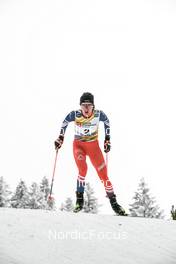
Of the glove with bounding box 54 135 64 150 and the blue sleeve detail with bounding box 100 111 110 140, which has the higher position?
the blue sleeve detail with bounding box 100 111 110 140

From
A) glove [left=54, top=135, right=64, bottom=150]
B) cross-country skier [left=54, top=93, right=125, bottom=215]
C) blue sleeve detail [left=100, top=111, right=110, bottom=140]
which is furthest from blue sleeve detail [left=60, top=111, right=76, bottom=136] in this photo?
blue sleeve detail [left=100, top=111, right=110, bottom=140]

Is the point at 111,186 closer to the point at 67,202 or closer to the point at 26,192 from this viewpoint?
the point at 26,192

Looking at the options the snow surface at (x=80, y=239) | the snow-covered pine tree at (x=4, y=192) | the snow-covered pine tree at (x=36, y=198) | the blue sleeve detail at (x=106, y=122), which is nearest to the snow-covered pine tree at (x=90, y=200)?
the snow-covered pine tree at (x=36, y=198)

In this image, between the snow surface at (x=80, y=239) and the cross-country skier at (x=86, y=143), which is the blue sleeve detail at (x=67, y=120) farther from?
the snow surface at (x=80, y=239)

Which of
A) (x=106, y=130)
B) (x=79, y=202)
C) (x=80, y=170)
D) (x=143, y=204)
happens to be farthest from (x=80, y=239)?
(x=143, y=204)

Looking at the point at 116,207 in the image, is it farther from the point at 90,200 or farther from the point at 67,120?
the point at 90,200

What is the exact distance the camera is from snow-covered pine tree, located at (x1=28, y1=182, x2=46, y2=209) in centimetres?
3166

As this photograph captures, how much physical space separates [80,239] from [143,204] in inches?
837

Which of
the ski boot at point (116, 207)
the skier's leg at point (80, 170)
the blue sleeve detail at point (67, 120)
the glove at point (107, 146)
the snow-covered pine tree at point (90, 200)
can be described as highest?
the snow-covered pine tree at point (90, 200)

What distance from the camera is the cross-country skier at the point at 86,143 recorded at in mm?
9914

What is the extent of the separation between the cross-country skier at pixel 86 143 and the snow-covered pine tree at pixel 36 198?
2213 centimetres

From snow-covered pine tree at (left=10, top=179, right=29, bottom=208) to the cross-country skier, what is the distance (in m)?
22.2

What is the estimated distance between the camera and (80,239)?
20.1 feet

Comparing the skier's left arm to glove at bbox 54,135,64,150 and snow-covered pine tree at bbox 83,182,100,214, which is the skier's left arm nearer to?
glove at bbox 54,135,64,150
